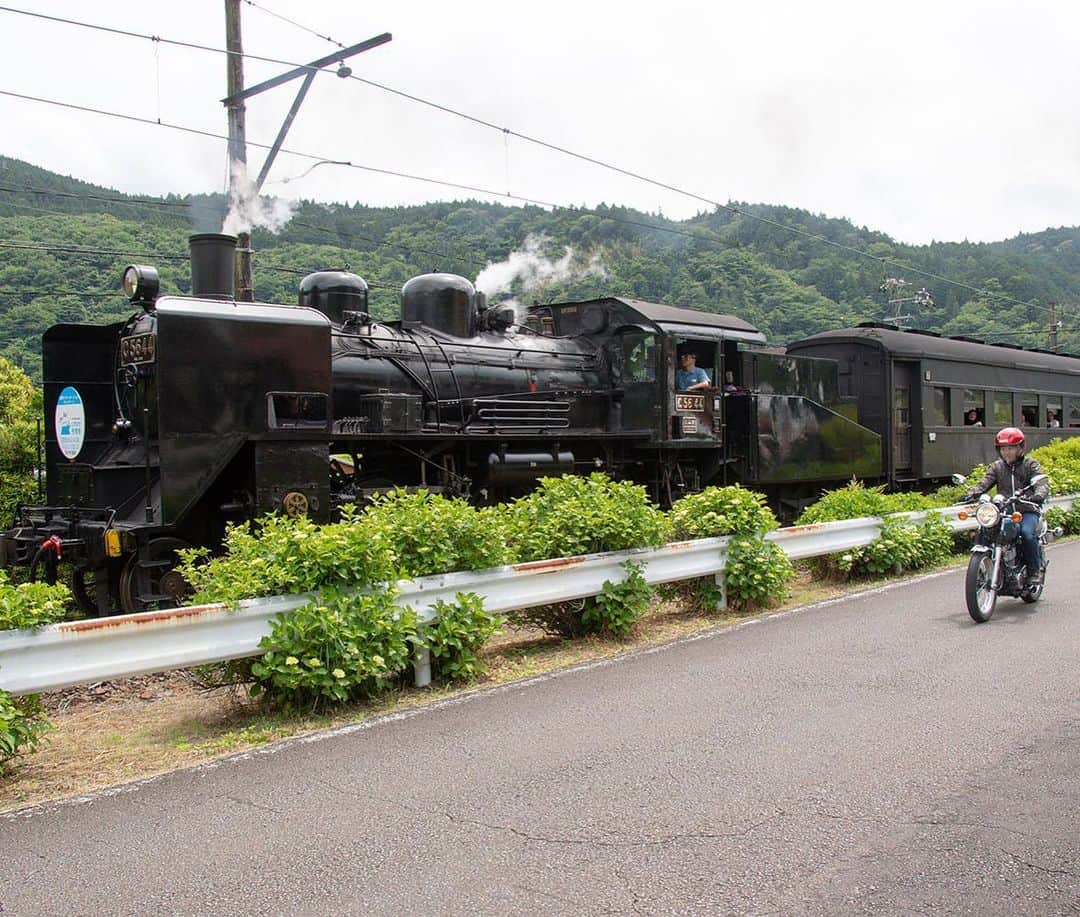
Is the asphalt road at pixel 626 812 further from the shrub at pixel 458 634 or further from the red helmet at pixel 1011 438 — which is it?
the red helmet at pixel 1011 438

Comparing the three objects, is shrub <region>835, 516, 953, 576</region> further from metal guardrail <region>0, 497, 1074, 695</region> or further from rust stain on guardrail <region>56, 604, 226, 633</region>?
rust stain on guardrail <region>56, 604, 226, 633</region>

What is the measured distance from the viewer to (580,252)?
4109cm

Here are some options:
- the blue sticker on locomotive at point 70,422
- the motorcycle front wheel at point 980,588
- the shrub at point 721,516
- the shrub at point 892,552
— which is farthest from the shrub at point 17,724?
the shrub at point 892,552

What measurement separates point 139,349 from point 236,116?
4.47 meters

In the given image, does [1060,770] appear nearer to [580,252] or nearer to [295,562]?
[295,562]

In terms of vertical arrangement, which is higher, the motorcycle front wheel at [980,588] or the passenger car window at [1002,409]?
the passenger car window at [1002,409]

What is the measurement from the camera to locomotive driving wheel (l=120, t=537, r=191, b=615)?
833 cm

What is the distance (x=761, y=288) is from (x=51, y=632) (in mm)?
47506

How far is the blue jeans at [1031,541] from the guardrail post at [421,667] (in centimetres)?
539

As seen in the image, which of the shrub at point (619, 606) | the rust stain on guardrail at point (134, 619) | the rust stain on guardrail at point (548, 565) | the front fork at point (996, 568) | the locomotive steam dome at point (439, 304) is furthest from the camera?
the locomotive steam dome at point (439, 304)

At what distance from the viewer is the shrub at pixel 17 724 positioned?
4457 millimetres

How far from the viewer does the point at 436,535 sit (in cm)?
650

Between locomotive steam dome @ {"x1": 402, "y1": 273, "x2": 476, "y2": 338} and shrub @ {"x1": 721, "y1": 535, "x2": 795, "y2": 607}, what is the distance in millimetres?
5036

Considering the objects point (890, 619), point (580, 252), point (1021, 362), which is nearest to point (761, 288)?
point (580, 252)
